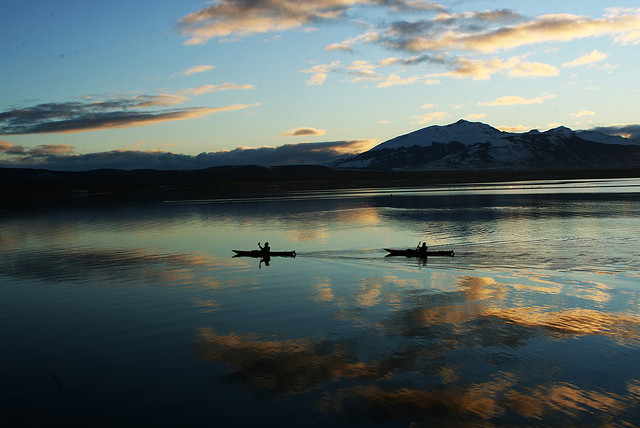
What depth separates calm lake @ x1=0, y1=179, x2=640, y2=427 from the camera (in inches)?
734

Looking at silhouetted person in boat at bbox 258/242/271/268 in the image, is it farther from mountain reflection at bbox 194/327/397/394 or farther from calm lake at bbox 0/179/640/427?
mountain reflection at bbox 194/327/397/394

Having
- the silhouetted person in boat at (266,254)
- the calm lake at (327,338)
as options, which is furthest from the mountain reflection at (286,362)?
the silhouetted person in boat at (266,254)

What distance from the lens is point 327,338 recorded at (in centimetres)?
2614

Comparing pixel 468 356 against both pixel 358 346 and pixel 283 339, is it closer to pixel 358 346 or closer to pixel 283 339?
pixel 358 346

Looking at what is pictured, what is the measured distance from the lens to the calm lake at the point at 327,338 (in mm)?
18656

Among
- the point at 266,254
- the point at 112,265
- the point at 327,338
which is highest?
the point at 266,254

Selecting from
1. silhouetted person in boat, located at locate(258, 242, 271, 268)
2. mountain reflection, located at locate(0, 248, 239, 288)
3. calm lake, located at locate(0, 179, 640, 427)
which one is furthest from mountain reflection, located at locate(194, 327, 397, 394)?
silhouetted person in boat, located at locate(258, 242, 271, 268)

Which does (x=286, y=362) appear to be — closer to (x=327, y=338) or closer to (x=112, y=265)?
(x=327, y=338)

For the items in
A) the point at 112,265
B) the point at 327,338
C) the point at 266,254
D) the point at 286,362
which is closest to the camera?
the point at 286,362

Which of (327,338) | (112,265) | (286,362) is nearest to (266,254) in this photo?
(112,265)

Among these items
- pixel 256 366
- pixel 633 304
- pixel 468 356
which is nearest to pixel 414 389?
pixel 468 356

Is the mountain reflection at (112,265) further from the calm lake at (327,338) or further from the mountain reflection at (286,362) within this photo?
the mountain reflection at (286,362)

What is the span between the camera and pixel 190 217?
348ft

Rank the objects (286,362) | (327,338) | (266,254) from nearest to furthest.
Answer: (286,362) → (327,338) → (266,254)
